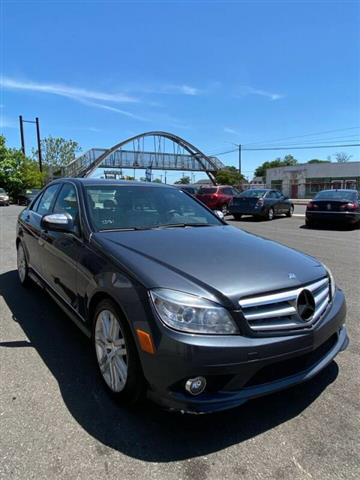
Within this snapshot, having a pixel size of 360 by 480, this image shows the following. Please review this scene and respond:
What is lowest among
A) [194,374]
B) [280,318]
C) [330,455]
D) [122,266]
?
[330,455]

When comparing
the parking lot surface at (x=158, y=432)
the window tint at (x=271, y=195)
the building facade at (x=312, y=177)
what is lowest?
the parking lot surface at (x=158, y=432)

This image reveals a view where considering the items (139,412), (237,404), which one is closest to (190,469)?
(237,404)

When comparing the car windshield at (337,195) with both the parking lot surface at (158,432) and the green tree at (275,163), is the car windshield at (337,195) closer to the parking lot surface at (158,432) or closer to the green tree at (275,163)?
the parking lot surface at (158,432)

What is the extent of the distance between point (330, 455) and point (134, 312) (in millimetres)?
1418

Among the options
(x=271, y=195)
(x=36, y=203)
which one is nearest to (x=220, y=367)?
(x=36, y=203)

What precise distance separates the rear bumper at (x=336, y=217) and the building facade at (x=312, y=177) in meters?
34.0

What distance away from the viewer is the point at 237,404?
2.32 meters

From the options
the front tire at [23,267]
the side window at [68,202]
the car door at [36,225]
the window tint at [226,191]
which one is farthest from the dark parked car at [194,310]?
the window tint at [226,191]

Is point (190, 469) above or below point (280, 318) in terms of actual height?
below

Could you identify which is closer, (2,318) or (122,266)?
(122,266)

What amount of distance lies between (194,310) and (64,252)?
187 centimetres

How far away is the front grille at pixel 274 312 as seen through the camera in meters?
2.40

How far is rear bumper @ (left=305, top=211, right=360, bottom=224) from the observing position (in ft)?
47.8

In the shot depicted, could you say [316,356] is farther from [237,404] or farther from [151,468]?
[151,468]
